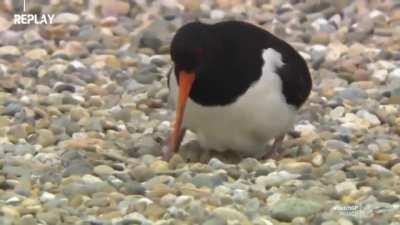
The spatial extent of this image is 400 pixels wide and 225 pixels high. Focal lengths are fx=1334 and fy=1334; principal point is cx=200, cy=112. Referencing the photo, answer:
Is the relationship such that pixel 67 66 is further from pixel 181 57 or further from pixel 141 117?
pixel 181 57

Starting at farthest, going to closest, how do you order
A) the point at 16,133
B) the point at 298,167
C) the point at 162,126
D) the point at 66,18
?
the point at 66,18 → the point at 162,126 → the point at 16,133 → the point at 298,167

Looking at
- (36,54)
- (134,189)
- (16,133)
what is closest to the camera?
(134,189)

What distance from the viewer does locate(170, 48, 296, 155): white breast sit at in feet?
19.3

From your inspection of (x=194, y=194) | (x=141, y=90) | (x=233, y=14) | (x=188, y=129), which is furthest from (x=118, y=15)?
(x=194, y=194)

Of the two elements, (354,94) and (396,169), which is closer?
(396,169)

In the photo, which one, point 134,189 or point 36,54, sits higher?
point 36,54

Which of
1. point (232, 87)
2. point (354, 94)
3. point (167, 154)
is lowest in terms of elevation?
point (167, 154)

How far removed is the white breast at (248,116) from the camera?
19.3 ft

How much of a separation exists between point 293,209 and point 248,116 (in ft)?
2.59

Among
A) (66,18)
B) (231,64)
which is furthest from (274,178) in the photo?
(66,18)

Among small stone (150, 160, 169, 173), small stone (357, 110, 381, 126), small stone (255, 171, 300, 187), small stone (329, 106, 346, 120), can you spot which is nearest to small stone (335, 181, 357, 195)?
small stone (255, 171, 300, 187)

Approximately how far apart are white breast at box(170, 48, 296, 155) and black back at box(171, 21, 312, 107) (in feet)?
0.10

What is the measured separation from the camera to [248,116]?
590 cm

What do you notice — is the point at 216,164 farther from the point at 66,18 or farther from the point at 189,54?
the point at 66,18
